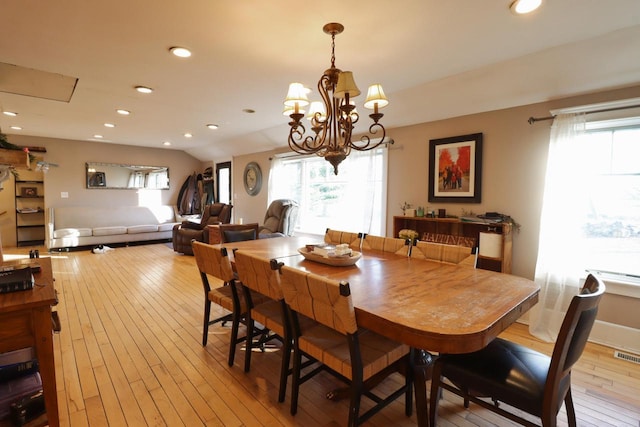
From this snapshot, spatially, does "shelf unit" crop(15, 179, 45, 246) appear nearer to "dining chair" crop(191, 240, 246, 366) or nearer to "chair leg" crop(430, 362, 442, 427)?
"dining chair" crop(191, 240, 246, 366)

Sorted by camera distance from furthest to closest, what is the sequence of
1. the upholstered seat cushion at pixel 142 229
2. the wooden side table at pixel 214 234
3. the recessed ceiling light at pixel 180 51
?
the upholstered seat cushion at pixel 142 229 → the wooden side table at pixel 214 234 → the recessed ceiling light at pixel 180 51

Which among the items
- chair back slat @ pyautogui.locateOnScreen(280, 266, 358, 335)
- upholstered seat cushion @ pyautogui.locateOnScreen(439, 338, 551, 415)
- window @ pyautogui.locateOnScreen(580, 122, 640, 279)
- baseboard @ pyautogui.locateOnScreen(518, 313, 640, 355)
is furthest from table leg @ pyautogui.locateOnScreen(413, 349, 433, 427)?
window @ pyautogui.locateOnScreen(580, 122, 640, 279)

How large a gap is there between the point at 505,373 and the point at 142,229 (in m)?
7.61

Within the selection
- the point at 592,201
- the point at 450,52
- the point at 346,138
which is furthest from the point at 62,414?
the point at 592,201

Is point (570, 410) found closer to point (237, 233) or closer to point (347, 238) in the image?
point (347, 238)

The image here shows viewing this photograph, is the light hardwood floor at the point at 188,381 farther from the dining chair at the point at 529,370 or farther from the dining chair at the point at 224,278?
the dining chair at the point at 529,370

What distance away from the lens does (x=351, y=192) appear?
4.65m

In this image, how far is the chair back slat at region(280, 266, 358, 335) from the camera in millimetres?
1361

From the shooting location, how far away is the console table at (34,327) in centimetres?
130

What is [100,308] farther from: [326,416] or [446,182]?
[446,182]

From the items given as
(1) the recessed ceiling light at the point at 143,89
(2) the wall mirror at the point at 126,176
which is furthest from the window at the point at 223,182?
(1) the recessed ceiling light at the point at 143,89

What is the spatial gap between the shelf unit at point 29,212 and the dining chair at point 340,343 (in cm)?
811

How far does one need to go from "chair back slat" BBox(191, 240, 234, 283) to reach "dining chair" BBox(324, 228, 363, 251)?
1.13 meters

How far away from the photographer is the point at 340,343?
1.65 meters
